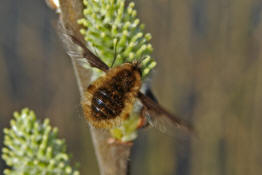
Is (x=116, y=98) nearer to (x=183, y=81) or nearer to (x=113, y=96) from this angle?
(x=113, y=96)

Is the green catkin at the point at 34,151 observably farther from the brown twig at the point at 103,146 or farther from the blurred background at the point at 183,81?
the blurred background at the point at 183,81

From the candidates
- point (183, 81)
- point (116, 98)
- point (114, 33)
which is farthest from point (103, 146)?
point (183, 81)

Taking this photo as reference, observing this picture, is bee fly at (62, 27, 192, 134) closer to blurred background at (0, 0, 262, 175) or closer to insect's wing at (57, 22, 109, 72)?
insect's wing at (57, 22, 109, 72)

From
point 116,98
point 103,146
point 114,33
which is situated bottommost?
point 103,146

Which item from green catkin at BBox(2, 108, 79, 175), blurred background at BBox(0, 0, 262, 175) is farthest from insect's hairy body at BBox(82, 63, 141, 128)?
blurred background at BBox(0, 0, 262, 175)

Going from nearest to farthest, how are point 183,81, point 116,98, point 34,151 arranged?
1. point 116,98
2. point 34,151
3. point 183,81

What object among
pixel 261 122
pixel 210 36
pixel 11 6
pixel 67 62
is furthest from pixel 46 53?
pixel 261 122

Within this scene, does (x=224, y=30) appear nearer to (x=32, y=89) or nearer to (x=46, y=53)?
(x=46, y=53)
